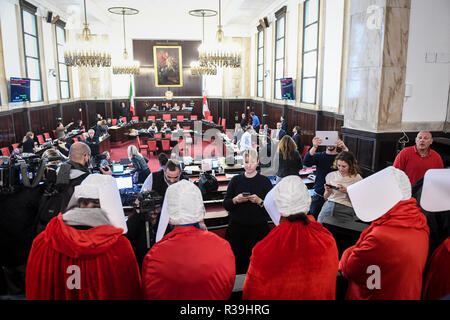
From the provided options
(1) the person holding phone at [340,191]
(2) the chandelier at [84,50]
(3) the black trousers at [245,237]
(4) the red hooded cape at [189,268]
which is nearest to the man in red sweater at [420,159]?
(1) the person holding phone at [340,191]

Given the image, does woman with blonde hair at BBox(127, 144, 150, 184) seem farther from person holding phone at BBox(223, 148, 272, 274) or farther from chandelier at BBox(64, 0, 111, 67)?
chandelier at BBox(64, 0, 111, 67)

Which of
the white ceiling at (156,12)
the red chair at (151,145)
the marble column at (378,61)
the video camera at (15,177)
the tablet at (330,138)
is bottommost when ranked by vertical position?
the red chair at (151,145)

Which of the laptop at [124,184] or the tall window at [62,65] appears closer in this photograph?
the laptop at [124,184]

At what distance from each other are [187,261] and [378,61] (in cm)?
579

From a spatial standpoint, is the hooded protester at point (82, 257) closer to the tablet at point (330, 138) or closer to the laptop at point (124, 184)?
the laptop at point (124, 184)

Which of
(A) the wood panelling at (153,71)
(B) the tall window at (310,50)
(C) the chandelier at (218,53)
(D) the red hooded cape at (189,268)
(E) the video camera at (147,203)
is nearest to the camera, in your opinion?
(D) the red hooded cape at (189,268)

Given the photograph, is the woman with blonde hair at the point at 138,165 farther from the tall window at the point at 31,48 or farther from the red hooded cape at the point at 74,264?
the tall window at the point at 31,48

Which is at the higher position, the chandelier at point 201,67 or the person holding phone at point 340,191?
the chandelier at point 201,67

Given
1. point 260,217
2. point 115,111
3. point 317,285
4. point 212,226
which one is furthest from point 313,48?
point 115,111

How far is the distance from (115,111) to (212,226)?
14.9 m

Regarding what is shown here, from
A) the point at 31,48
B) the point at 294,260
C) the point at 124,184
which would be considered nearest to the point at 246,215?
the point at 294,260

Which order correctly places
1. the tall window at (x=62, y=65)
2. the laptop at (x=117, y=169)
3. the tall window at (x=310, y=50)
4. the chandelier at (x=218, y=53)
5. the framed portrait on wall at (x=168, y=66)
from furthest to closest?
the framed portrait on wall at (x=168, y=66), the tall window at (x=62, y=65), the tall window at (x=310, y=50), the chandelier at (x=218, y=53), the laptop at (x=117, y=169)

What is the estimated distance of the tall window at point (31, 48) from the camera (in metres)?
10.8

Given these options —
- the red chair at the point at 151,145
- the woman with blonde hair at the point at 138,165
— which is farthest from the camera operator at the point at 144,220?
the red chair at the point at 151,145
